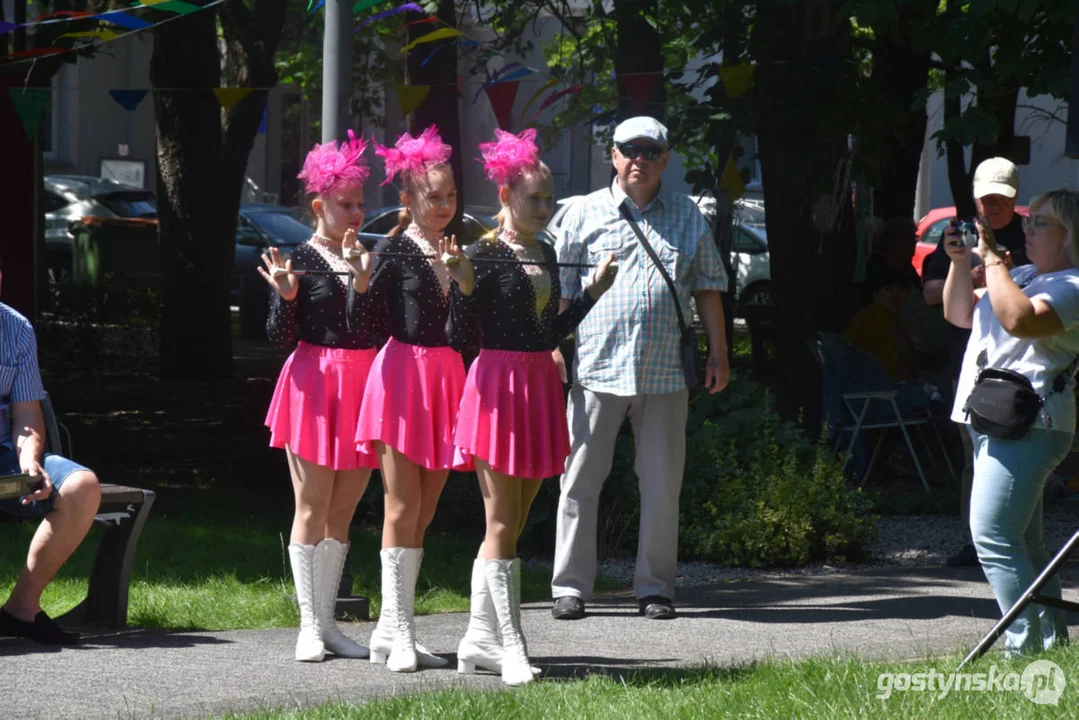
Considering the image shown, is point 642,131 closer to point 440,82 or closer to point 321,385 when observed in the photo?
point 321,385

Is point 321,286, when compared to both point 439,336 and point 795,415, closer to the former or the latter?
point 439,336

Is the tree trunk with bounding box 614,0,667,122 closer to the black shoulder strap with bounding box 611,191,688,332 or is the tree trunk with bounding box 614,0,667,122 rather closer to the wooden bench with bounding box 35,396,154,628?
the black shoulder strap with bounding box 611,191,688,332

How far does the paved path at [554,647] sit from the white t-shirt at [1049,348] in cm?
108

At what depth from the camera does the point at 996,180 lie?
5.87 meters

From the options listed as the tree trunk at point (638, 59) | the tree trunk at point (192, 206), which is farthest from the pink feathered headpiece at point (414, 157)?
the tree trunk at point (192, 206)

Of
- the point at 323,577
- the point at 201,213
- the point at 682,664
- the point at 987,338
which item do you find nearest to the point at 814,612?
the point at 682,664

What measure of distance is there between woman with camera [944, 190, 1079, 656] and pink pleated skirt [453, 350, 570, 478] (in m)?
1.44

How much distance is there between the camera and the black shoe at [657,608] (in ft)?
21.8

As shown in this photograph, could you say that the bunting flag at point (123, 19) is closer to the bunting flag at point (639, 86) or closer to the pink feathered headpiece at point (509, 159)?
the bunting flag at point (639, 86)

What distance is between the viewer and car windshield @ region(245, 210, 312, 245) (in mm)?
23558

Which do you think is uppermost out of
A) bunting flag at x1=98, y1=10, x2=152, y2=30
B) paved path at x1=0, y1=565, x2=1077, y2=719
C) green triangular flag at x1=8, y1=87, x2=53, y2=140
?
bunting flag at x1=98, y1=10, x2=152, y2=30

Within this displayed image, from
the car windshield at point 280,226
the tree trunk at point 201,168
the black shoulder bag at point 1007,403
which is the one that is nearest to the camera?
the black shoulder bag at point 1007,403

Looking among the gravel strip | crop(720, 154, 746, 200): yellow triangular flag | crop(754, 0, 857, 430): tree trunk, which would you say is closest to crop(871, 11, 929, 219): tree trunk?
crop(754, 0, 857, 430): tree trunk

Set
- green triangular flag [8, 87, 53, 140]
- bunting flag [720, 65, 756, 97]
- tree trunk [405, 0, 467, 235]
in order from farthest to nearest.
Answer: tree trunk [405, 0, 467, 235]
bunting flag [720, 65, 756, 97]
green triangular flag [8, 87, 53, 140]
